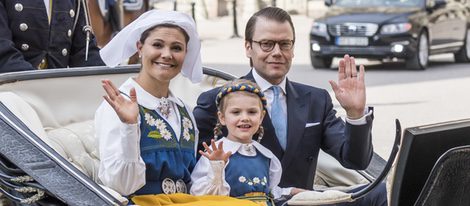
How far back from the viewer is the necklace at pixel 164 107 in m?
3.86

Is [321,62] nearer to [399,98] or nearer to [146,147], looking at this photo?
[399,98]

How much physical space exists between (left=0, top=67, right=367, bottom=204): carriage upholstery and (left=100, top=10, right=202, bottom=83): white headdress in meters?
0.35

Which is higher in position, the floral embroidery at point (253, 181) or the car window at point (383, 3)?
the floral embroidery at point (253, 181)

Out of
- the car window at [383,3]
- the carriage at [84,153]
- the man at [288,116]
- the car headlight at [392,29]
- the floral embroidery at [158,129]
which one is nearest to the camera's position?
the carriage at [84,153]

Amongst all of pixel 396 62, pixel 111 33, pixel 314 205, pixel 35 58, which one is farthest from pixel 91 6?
pixel 396 62

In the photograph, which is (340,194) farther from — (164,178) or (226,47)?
(226,47)

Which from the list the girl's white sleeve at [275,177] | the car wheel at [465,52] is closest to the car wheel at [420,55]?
the car wheel at [465,52]

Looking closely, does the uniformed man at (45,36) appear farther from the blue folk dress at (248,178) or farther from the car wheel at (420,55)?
the car wheel at (420,55)

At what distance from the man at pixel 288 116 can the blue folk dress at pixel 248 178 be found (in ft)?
0.61

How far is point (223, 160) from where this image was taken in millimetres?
3658

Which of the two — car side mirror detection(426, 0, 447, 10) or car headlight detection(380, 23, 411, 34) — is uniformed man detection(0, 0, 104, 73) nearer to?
car headlight detection(380, 23, 411, 34)

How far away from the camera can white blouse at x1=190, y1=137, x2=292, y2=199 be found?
3705 millimetres

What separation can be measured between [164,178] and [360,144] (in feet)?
2.48

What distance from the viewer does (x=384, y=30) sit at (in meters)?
15.7
